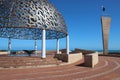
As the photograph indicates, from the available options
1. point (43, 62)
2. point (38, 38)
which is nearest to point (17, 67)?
point (43, 62)

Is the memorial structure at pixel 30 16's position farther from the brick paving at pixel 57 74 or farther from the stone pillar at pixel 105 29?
the stone pillar at pixel 105 29

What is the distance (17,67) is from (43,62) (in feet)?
10.3

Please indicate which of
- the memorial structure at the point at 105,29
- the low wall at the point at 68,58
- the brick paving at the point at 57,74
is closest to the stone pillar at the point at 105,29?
the memorial structure at the point at 105,29

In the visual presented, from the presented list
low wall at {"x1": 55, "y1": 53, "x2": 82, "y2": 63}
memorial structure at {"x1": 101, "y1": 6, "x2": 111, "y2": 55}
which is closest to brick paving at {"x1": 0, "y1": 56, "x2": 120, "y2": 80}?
low wall at {"x1": 55, "y1": 53, "x2": 82, "y2": 63}

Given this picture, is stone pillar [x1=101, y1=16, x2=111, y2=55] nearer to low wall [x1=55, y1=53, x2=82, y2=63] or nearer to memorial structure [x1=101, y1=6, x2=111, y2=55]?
memorial structure [x1=101, y1=6, x2=111, y2=55]

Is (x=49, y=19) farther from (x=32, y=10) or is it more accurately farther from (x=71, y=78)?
(x=71, y=78)

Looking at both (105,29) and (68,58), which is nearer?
(68,58)

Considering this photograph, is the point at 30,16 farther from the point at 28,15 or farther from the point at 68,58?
the point at 68,58

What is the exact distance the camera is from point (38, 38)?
3381 centimetres

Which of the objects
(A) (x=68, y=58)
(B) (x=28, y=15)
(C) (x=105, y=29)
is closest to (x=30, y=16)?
(B) (x=28, y=15)

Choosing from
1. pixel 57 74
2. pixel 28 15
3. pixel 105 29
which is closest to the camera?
pixel 57 74

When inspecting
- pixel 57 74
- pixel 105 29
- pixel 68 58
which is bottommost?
pixel 57 74

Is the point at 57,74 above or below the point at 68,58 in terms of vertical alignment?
below

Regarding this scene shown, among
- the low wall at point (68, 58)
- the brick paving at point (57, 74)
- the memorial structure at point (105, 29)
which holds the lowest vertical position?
the brick paving at point (57, 74)
